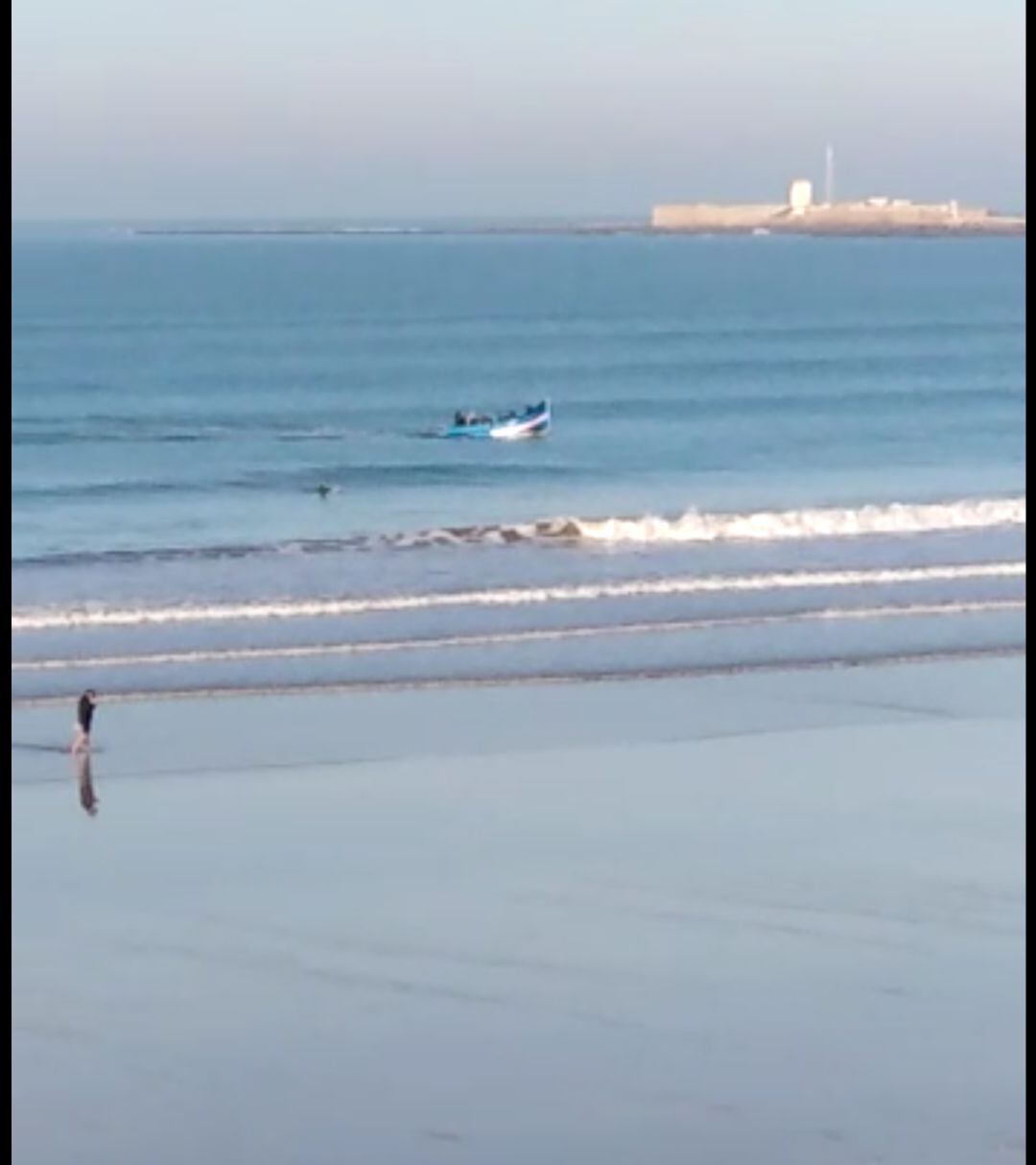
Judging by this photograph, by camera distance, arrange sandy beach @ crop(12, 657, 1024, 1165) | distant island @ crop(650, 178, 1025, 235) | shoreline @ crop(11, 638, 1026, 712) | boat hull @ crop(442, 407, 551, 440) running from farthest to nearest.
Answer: distant island @ crop(650, 178, 1025, 235)
boat hull @ crop(442, 407, 551, 440)
shoreline @ crop(11, 638, 1026, 712)
sandy beach @ crop(12, 657, 1024, 1165)

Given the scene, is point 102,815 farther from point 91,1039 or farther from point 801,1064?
point 801,1064

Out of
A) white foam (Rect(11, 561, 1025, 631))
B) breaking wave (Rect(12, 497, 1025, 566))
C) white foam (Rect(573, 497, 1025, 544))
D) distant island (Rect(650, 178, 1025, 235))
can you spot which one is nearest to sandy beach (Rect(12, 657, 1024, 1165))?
white foam (Rect(11, 561, 1025, 631))

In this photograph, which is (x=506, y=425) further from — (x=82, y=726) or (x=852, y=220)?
(x=852, y=220)

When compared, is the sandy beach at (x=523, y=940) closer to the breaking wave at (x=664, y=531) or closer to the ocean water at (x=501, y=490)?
the ocean water at (x=501, y=490)

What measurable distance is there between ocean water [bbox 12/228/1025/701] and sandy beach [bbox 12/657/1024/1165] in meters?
3.54

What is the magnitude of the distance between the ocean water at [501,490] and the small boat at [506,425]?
0.41 metres

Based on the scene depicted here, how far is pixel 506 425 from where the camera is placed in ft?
146

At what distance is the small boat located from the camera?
44312 millimetres

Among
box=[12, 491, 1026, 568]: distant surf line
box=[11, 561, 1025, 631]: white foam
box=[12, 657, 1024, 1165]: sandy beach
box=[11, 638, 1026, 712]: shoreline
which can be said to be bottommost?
box=[12, 657, 1024, 1165]: sandy beach

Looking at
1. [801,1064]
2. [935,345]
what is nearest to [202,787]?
[801,1064]

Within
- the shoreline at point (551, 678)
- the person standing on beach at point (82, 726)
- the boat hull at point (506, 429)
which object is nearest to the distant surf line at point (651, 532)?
the shoreline at point (551, 678)

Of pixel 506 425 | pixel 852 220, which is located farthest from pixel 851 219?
pixel 506 425

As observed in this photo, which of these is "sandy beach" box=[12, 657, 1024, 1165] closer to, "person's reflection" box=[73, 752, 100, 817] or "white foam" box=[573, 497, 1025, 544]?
"person's reflection" box=[73, 752, 100, 817]

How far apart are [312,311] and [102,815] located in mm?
72354
